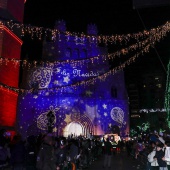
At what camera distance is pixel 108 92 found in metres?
35.9

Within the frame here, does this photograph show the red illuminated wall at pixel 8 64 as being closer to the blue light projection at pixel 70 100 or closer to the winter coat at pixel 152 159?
the blue light projection at pixel 70 100

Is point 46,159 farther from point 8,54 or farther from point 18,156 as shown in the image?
point 8,54

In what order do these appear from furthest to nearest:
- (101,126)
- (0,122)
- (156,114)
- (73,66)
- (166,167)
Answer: (156,114), (73,66), (101,126), (0,122), (166,167)

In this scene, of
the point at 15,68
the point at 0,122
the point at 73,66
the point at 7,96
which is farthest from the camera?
the point at 73,66

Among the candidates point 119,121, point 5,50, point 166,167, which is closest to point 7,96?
point 5,50

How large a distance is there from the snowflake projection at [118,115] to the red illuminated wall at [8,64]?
16341 millimetres

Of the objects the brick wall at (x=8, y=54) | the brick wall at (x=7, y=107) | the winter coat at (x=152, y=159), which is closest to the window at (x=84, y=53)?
the brick wall at (x=8, y=54)

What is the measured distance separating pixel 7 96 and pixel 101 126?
16759mm

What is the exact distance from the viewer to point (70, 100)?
34500 millimetres

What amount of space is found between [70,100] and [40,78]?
548cm

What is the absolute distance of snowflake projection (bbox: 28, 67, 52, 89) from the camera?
1361 inches

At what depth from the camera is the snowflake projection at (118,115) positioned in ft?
114

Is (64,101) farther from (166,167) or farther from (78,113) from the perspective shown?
(166,167)

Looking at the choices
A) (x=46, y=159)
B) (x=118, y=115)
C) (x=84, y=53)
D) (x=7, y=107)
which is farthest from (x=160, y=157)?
(x=84, y=53)
